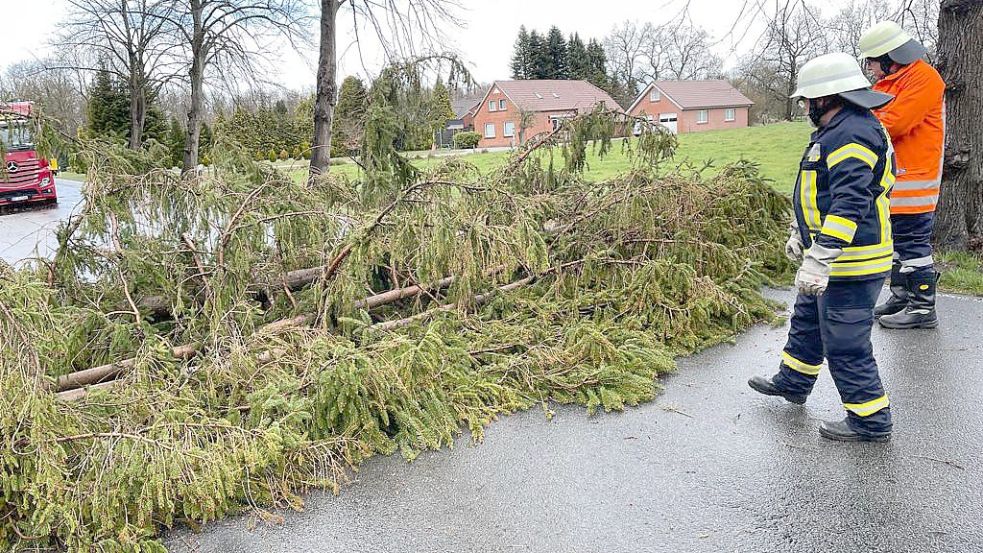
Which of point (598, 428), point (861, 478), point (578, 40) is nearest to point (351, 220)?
point (598, 428)

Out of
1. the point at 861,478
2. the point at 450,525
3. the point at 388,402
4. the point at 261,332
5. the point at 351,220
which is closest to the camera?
the point at 450,525

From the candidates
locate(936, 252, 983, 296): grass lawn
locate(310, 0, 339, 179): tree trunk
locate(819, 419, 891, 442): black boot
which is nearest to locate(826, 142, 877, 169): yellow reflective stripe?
locate(819, 419, 891, 442): black boot

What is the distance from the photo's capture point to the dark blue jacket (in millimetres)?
3238

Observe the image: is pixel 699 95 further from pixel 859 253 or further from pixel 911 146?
pixel 859 253

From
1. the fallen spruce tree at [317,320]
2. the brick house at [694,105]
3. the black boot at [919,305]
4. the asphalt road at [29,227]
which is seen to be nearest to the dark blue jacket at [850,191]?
the fallen spruce tree at [317,320]

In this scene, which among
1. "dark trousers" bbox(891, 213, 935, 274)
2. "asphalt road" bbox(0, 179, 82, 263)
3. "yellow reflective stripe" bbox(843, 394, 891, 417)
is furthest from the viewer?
"dark trousers" bbox(891, 213, 935, 274)

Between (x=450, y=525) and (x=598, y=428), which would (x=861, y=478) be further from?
(x=450, y=525)

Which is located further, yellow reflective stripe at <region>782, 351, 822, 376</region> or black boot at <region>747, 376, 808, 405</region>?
black boot at <region>747, 376, 808, 405</region>

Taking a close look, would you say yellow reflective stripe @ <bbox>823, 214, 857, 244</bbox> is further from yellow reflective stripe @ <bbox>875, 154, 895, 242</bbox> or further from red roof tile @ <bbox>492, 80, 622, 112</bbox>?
red roof tile @ <bbox>492, 80, 622, 112</bbox>

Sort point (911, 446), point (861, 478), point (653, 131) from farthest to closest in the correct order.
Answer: point (653, 131), point (911, 446), point (861, 478)

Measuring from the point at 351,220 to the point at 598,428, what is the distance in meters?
2.15

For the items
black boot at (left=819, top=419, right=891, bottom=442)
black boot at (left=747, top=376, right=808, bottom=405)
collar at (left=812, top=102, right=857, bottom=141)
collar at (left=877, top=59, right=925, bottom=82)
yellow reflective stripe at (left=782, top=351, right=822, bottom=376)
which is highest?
collar at (left=877, top=59, right=925, bottom=82)

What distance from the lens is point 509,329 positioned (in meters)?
4.95

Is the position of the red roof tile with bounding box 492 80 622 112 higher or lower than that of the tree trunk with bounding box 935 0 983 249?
higher
